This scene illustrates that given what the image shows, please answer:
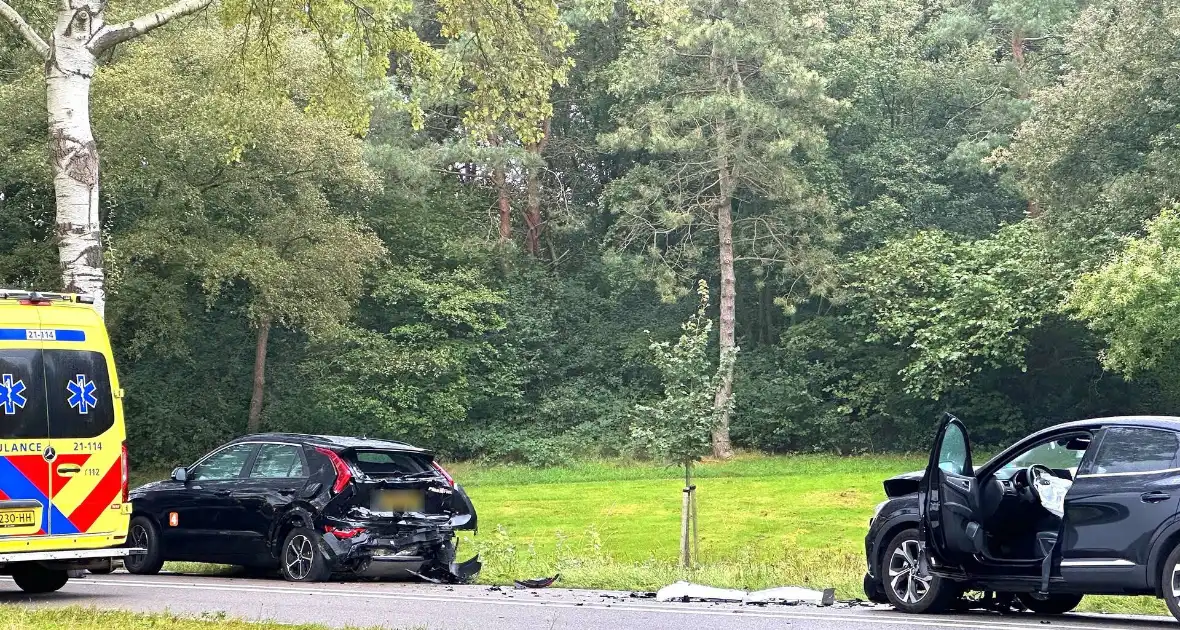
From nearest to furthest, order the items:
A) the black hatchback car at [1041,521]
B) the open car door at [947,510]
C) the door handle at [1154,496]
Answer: the door handle at [1154,496]
the black hatchback car at [1041,521]
the open car door at [947,510]

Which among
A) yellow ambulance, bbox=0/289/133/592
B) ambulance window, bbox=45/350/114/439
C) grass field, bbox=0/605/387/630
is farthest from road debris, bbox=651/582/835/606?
ambulance window, bbox=45/350/114/439

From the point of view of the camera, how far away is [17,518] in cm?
1220

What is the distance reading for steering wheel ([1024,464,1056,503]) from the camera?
11.7m

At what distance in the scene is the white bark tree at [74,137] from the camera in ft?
49.9

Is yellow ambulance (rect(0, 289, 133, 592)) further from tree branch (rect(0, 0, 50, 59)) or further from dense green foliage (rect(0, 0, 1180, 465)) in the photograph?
dense green foliage (rect(0, 0, 1180, 465))

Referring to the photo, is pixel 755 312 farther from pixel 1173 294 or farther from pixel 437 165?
pixel 1173 294

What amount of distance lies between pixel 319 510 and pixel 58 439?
113 inches

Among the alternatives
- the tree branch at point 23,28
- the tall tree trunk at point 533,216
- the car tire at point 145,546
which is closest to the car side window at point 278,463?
the car tire at point 145,546

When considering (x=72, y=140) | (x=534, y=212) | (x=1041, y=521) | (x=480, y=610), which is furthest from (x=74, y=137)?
(x=534, y=212)

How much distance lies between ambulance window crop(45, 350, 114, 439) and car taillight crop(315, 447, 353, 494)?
2.46 metres

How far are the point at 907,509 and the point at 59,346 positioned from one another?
742 centimetres

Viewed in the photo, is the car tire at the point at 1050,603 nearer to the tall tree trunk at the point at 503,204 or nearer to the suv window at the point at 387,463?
the suv window at the point at 387,463

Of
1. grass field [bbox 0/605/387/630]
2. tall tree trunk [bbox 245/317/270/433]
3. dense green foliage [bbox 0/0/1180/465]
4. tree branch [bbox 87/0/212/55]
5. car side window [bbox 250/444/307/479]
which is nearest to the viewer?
grass field [bbox 0/605/387/630]

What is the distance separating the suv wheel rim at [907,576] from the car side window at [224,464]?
283 inches
